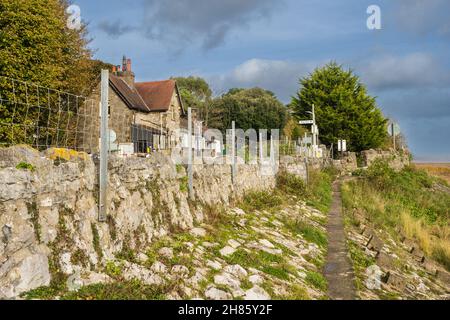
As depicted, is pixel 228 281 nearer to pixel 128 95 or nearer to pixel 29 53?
pixel 29 53

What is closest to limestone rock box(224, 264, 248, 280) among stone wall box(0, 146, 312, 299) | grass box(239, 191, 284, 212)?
stone wall box(0, 146, 312, 299)

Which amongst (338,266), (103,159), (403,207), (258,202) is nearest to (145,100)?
(403,207)

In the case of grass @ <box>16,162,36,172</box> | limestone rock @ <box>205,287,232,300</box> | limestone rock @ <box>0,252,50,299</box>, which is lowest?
limestone rock @ <box>205,287,232,300</box>

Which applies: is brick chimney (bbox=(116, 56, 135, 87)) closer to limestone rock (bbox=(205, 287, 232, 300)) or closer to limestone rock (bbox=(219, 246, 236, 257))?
limestone rock (bbox=(219, 246, 236, 257))

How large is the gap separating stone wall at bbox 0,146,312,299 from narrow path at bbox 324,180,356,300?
8.93 ft

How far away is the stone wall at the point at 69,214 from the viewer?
12.6ft

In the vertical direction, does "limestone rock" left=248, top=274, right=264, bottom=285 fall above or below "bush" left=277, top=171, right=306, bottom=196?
below

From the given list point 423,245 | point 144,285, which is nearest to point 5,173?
point 144,285

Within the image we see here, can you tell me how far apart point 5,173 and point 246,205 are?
740cm

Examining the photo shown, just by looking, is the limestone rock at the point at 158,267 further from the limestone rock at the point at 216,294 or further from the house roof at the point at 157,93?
the house roof at the point at 157,93

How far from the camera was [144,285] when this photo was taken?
4.61 meters

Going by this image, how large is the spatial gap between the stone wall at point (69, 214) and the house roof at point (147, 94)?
23.8m

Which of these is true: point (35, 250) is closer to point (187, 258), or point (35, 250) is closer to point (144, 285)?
point (144, 285)

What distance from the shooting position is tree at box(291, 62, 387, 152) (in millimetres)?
35312
